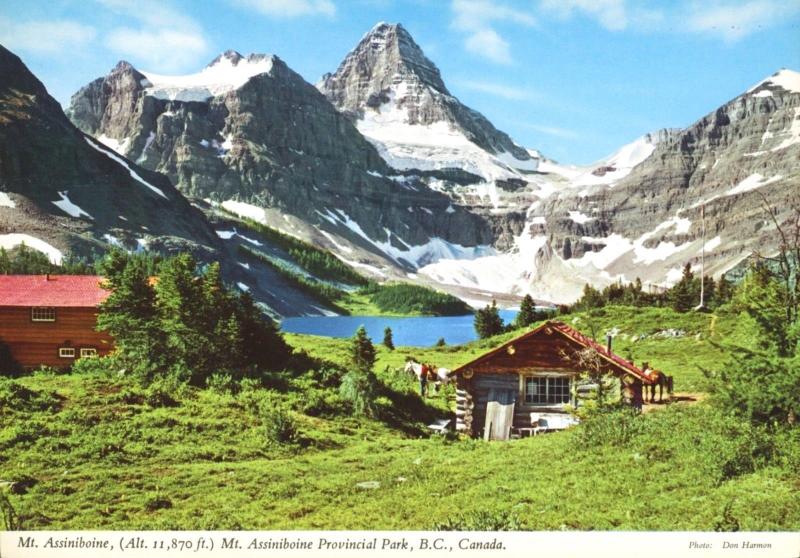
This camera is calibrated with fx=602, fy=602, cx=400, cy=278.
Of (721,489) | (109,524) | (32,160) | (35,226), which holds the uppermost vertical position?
(32,160)

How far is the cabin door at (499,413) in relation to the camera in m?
16.2

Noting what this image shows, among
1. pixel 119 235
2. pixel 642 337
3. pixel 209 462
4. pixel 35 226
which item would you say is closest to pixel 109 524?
pixel 209 462

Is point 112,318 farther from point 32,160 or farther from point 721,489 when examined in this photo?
point 32,160

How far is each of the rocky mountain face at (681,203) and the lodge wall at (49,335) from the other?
1526 centimetres

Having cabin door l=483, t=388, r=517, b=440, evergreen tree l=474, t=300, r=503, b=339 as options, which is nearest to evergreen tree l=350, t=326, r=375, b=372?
cabin door l=483, t=388, r=517, b=440

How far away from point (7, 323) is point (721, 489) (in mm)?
15505

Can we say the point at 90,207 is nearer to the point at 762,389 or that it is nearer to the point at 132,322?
the point at 132,322

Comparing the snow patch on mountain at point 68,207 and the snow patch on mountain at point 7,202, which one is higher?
the snow patch on mountain at point 68,207

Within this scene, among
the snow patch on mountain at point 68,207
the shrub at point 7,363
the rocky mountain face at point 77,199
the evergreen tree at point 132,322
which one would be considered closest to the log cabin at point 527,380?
the evergreen tree at point 132,322

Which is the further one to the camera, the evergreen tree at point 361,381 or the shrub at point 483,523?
the evergreen tree at point 361,381

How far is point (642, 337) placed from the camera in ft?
58.2

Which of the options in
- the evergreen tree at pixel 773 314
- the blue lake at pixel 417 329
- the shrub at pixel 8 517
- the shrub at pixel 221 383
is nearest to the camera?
the shrub at pixel 8 517

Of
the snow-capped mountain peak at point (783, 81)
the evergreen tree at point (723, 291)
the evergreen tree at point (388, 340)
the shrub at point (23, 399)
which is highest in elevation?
the snow-capped mountain peak at point (783, 81)

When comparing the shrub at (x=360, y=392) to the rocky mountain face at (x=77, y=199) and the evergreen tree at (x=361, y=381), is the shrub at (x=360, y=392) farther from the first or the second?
the rocky mountain face at (x=77, y=199)
